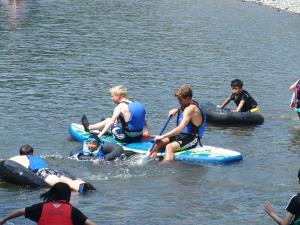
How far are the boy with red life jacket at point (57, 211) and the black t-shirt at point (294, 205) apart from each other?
2.15 meters

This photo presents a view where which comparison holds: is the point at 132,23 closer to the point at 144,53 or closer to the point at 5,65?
the point at 144,53

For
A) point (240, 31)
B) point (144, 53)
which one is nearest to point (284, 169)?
point (144, 53)

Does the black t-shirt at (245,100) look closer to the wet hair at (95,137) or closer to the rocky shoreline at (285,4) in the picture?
the wet hair at (95,137)

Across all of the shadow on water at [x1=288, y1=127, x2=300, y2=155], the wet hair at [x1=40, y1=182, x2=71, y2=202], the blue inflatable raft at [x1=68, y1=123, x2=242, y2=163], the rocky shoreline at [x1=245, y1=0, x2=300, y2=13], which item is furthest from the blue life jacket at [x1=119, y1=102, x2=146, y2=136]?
the rocky shoreline at [x1=245, y1=0, x2=300, y2=13]

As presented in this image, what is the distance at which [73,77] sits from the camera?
2461 cm

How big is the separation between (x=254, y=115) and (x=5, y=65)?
1054 centimetres

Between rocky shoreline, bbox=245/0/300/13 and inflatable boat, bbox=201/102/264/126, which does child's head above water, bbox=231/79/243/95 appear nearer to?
inflatable boat, bbox=201/102/264/126

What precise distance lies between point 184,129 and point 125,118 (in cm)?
130

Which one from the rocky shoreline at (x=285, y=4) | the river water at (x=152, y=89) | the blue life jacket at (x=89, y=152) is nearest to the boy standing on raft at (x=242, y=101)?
the river water at (x=152, y=89)

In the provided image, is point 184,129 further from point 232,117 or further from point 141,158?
point 232,117

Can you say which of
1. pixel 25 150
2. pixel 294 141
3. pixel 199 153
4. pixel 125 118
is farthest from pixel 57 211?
pixel 294 141

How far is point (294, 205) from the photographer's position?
27.0 feet

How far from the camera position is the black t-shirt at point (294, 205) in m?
8.21

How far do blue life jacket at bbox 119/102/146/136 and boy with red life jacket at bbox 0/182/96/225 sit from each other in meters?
7.14
